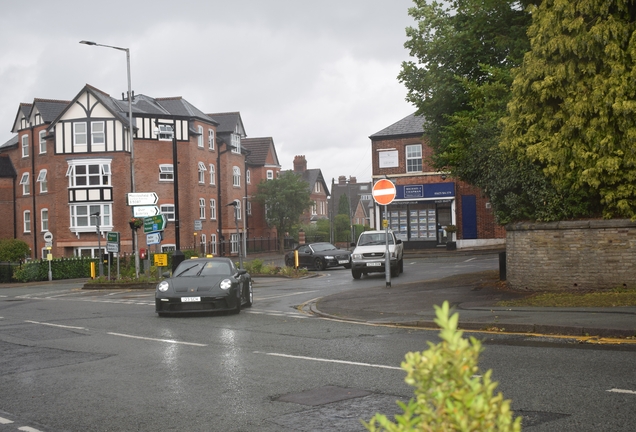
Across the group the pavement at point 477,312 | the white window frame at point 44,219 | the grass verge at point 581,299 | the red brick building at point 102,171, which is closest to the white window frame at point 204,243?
the red brick building at point 102,171

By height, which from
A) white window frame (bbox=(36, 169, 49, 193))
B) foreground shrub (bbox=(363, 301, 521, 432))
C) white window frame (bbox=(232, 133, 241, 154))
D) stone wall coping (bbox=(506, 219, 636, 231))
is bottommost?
foreground shrub (bbox=(363, 301, 521, 432))

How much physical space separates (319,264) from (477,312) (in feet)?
76.7

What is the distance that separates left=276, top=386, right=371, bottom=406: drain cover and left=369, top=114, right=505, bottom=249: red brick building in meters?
42.3

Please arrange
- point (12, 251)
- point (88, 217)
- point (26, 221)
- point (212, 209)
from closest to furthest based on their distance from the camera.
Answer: point (12, 251), point (88, 217), point (26, 221), point (212, 209)

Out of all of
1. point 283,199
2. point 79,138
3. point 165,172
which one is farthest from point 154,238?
point 283,199

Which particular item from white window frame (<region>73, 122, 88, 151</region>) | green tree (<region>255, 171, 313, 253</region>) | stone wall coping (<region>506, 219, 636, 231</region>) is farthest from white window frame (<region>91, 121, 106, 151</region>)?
stone wall coping (<region>506, 219, 636, 231</region>)

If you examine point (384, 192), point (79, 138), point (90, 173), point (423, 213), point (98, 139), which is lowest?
point (384, 192)

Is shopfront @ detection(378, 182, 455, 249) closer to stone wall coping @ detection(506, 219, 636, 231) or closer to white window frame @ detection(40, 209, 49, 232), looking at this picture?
white window frame @ detection(40, 209, 49, 232)

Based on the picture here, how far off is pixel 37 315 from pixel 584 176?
43.8 ft

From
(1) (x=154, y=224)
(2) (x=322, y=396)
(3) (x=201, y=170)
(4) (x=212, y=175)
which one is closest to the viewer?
(2) (x=322, y=396)

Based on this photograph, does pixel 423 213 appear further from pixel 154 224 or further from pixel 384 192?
pixel 384 192

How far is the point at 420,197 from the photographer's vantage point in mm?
51281

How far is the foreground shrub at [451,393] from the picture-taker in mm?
2350

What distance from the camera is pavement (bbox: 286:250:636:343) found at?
444 inches
